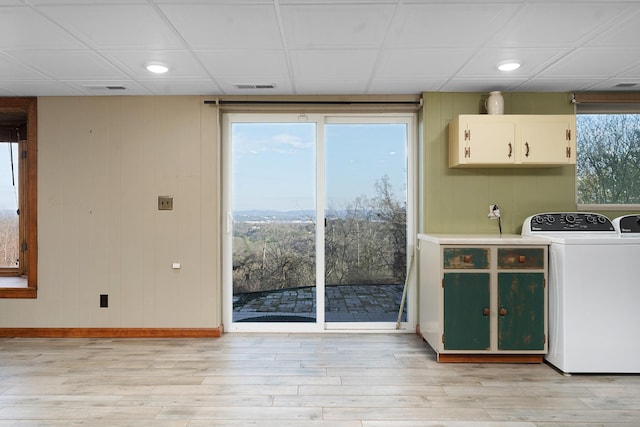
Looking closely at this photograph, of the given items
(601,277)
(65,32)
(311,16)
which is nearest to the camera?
(311,16)

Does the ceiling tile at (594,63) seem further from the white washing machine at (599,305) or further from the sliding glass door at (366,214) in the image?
the sliding glass door at (366,214)

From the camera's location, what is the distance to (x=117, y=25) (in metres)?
2.36

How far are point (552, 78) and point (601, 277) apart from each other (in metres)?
1.58

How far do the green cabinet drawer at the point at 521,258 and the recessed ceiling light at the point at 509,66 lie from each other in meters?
1.33

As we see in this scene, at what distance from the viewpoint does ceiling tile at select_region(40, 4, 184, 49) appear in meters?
2.18

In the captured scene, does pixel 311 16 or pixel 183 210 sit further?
pixel 183 210

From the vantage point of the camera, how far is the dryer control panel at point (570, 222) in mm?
3537

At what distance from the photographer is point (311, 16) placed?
89.5 inches

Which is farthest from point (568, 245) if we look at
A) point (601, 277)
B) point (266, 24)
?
point (266, 24)

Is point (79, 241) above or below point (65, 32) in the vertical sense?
below

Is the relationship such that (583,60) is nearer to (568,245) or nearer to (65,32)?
(568,245)

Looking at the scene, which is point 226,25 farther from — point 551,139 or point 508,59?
point 551,139

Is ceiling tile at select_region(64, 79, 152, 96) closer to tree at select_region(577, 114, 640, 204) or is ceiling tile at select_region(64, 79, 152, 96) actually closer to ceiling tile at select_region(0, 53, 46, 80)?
ceiling tile at select_region(0, 53, 46, 80)

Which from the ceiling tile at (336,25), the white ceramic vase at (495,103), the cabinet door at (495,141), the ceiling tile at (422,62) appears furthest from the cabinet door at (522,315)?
the ceiling tile at (336,25)
